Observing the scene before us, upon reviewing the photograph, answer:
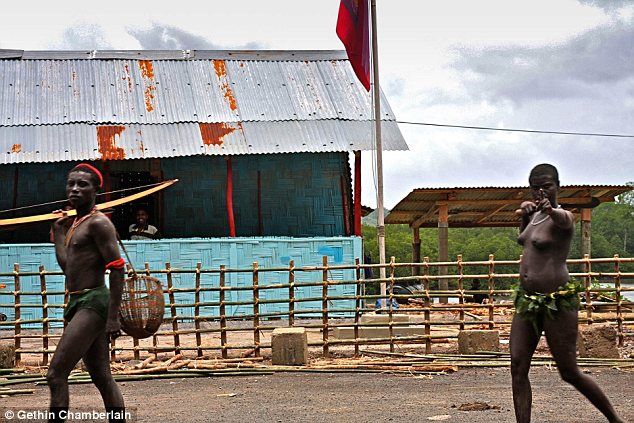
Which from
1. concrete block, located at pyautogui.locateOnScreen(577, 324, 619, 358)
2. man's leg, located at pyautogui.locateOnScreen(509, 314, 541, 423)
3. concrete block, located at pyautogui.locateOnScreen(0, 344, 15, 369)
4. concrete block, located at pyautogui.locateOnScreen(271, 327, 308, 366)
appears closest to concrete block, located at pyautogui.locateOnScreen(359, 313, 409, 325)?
concrete block, located at pyautogui.locateOnScreen(271, 327, 308, 366)

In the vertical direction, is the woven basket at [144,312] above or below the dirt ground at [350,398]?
above

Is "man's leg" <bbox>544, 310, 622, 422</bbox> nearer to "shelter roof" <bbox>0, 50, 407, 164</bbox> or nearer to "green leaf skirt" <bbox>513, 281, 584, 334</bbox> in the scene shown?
"green leaf skirt" <bbox>513, 281, 584, 334</bbox>

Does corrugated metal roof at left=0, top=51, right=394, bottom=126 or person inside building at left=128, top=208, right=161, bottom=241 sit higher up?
corrugated metal roof at left=0, top=51, right=394, bottom=126

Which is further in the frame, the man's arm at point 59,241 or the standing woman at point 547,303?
the man's arm at point 59,241

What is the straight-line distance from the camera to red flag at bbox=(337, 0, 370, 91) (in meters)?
15.2

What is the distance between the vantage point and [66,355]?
5430 mm

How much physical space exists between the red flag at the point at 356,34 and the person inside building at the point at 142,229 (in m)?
4.28

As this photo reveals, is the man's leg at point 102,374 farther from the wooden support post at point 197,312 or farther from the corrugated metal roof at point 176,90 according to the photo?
the corrugated metal roof at point 176,90

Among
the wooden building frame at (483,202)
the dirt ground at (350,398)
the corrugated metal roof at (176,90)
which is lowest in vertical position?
the dirt ground at (350,398)

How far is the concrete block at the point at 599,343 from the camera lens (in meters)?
10.7

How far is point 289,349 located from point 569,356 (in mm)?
5219

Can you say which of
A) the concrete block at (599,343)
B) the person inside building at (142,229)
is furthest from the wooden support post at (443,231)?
the concrete block at (599,343)

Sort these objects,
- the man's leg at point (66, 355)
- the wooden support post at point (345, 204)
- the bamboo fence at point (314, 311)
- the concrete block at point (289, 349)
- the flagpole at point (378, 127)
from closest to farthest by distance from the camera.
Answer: the man's leg at point (66, 355) → the concrete block at point (289, 349) → the bamboo fence at point (314, 311) → the flagpole at point (378, 127) → the wooden support post at point (345, 204)

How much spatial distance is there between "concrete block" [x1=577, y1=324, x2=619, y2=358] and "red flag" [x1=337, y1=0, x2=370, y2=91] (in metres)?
6.22
